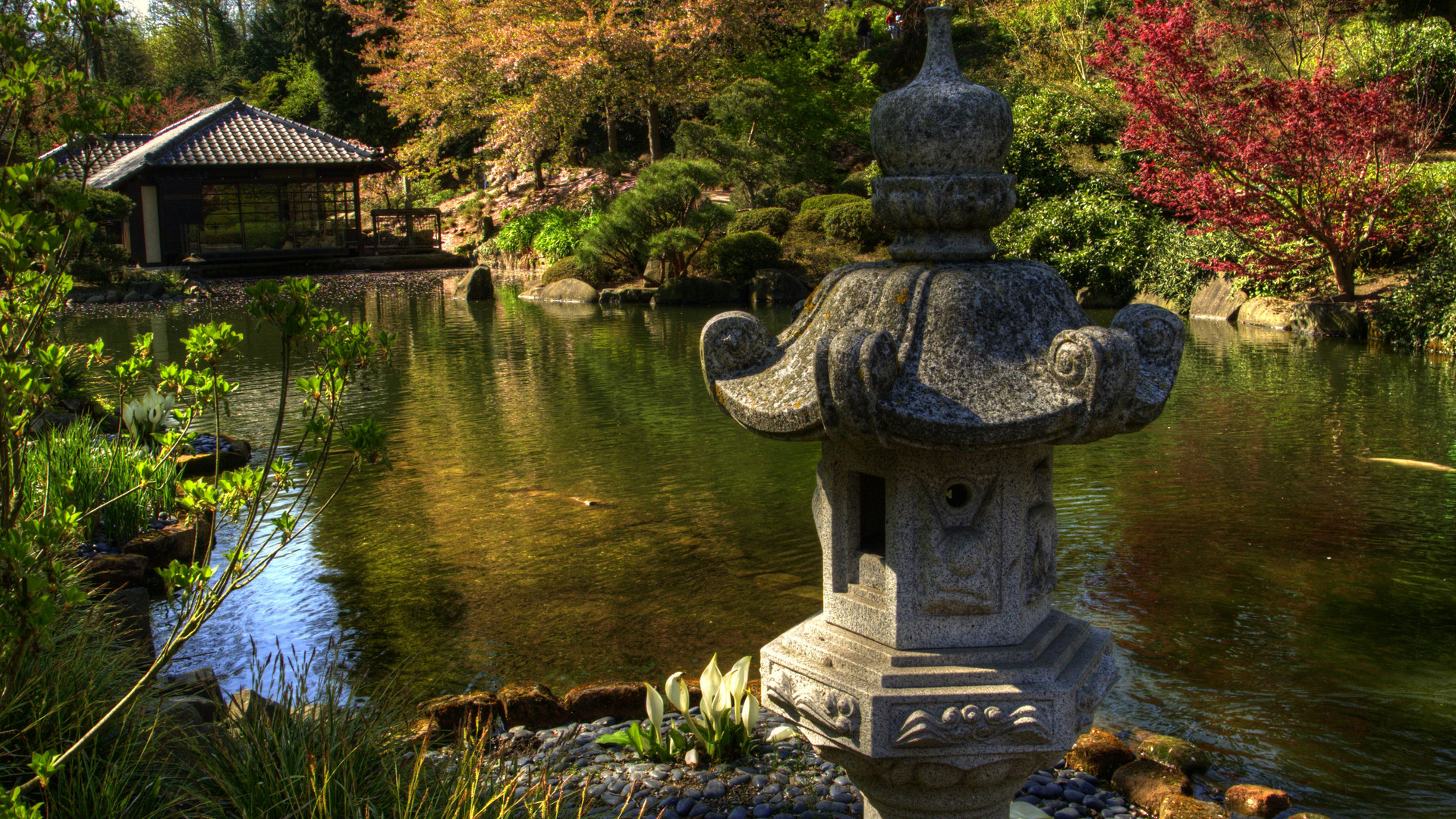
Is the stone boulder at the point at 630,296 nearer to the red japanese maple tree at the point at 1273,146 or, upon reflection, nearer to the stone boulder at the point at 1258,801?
the red japanese maple tree at the point at 1273,146

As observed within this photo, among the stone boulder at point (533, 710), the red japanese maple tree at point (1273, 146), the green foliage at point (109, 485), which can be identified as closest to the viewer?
the stone boulder at point (533, 710)

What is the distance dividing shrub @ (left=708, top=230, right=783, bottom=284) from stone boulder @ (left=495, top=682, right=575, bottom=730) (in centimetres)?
1741

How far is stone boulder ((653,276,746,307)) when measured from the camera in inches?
839

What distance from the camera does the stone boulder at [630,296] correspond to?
71.8ft

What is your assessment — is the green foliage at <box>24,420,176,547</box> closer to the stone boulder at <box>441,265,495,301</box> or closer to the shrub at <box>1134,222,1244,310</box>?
the shrub at <box>1134,222,1244,310</box>

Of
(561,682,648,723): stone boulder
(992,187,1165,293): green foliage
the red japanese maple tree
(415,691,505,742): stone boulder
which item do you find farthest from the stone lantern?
(992,187,1165,293): green foliage

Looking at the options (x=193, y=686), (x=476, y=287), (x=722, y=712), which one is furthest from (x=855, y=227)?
(x=193, y=686)

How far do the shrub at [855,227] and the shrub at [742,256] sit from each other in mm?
1450

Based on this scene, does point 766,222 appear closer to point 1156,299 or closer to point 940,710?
point 1156,299

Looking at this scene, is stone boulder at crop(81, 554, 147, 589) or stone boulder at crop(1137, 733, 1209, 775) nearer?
stone boulder at crop(1137, 733, 1209, 775)

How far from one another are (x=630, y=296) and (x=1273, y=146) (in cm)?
1214

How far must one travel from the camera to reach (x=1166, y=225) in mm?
19000

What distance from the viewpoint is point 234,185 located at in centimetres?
2961

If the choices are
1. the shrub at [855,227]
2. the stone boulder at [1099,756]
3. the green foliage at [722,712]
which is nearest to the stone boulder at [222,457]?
the green foliage at [722,712]
